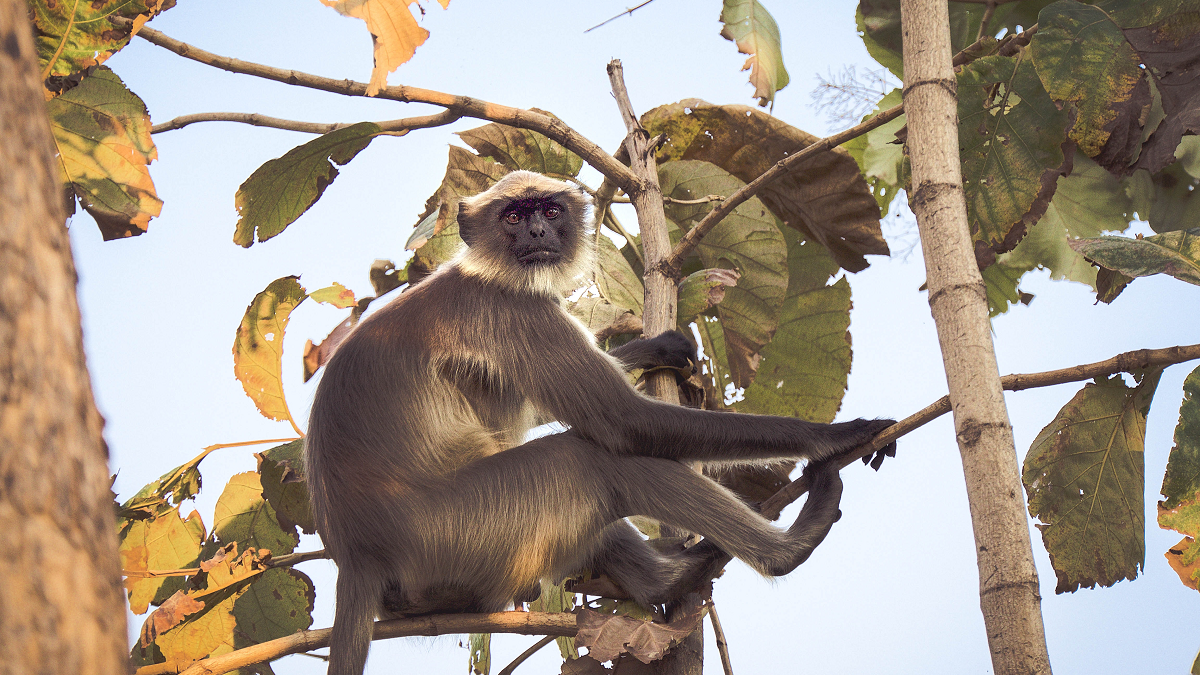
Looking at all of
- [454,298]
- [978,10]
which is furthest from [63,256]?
[978,10]

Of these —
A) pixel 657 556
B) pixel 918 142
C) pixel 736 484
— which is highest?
pixel 918 142

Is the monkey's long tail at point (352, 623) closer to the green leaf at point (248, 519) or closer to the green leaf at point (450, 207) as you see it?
the green leaf at point (248, 519)

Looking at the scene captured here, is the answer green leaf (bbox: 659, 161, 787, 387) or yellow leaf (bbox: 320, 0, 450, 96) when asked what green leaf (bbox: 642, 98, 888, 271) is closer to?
green leaf (bbox: 659, 161, 787, 387)

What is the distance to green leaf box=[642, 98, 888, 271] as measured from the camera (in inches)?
139

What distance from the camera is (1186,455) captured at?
2051mm

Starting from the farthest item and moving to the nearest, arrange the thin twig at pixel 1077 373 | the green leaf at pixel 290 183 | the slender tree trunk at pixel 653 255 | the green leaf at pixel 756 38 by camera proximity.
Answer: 1. the slender tree trunk at pixel 653 255
2. the green leaf at pixel 756 38
3. the green leaf at pixel 290 183
4. the thin twig at pixel 1077 373

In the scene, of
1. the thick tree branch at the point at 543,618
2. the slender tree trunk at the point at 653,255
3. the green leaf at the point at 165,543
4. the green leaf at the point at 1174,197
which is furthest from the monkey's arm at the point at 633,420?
the green leaf at the point at 1174,197

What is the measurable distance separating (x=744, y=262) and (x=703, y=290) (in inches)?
23.9

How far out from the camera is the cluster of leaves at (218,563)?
271cm

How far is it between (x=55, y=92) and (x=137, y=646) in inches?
68.0

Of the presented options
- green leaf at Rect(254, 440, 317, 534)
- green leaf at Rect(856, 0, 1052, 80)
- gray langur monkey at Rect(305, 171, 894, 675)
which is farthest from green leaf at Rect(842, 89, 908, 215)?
green leaf at Rect(254, 440, 317, 534)

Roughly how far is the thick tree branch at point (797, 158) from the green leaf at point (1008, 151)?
0.47ft

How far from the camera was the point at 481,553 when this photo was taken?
274cm

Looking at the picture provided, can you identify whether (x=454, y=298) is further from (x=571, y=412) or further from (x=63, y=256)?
(x=63, y=256)
